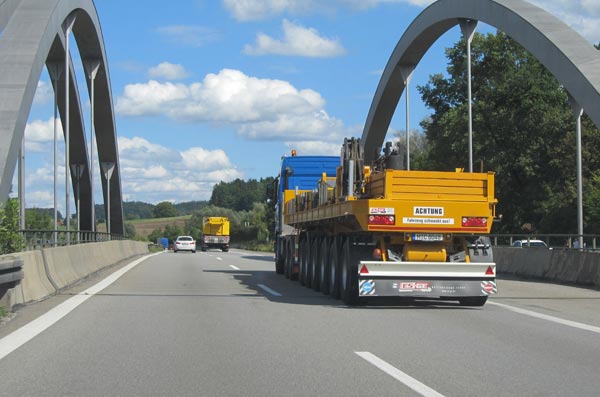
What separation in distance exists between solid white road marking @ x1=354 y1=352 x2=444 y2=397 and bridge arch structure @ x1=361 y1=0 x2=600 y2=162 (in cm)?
A: 1566

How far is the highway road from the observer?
696 cm

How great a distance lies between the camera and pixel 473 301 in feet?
46.0

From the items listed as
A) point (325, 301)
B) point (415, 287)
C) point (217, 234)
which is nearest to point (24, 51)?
point (325, 301)

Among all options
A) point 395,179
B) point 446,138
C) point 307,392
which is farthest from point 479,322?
point 446,138

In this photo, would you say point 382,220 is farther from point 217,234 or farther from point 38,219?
point 38,219

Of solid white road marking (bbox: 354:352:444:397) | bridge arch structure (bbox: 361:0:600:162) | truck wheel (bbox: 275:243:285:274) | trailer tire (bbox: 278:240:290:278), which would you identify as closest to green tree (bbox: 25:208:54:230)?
bridge arch structure (bbox: 361:0:600:162)

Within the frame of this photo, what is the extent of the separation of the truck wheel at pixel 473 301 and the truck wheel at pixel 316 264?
3668 mm

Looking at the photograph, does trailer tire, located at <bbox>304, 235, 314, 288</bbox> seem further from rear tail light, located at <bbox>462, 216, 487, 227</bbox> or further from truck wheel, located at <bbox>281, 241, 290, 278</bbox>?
rear tail light, located at <bbox>462, 216, 487, 227</bbox>

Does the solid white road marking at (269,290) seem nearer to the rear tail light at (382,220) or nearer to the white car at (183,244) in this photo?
the rear tail light at (382,220)

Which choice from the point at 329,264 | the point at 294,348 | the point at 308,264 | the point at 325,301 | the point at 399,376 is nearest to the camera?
the point at 399,376

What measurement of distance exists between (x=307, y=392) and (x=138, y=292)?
10.4 metres

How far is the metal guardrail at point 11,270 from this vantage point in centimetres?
1156

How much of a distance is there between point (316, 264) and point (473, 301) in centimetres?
430

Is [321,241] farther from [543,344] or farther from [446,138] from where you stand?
[446,138]
